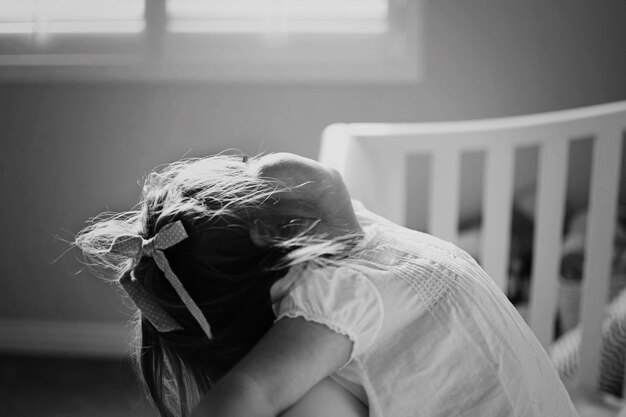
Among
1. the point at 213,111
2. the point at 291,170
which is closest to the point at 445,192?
the point at 291,170

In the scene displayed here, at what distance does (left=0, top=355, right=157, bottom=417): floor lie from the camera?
1897 mm

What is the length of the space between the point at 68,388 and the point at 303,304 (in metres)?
1.72

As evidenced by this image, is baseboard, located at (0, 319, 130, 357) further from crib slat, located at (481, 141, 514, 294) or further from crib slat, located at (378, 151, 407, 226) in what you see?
crib slat, located at (481, 141, 514, 294)

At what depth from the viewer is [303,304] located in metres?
0.54

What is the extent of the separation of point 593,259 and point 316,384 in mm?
762

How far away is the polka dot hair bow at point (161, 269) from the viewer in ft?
1.89

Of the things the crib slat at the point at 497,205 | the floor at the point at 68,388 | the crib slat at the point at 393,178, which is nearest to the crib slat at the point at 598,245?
the crib slat at the point at 497,205

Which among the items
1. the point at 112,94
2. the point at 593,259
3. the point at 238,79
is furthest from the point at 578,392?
the point at 112,94

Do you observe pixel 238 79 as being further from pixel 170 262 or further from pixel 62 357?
pixel 170 262

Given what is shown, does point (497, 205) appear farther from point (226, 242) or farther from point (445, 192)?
point (226, 242)

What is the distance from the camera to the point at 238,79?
2.10m

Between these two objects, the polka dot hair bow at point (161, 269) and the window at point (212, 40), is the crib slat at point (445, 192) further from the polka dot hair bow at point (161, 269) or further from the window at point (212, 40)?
the window at point (212, 40)

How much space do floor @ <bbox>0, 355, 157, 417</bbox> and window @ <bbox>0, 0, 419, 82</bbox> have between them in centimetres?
92

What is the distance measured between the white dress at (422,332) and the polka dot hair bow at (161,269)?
8cm
